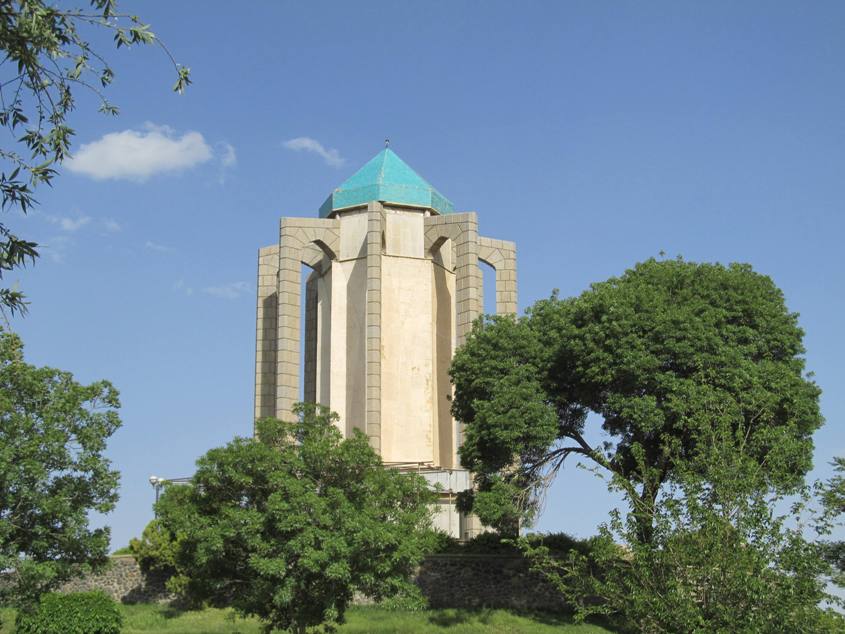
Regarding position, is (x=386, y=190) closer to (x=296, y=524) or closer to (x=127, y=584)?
(x=127, y=584)

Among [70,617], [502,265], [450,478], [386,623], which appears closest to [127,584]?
[70,617]

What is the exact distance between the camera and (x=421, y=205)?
41219 mm

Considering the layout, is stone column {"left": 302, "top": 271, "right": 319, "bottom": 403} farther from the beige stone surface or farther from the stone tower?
the beige stone surface

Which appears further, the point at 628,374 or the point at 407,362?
the point at 407,362

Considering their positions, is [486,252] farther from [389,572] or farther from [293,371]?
[389,572]

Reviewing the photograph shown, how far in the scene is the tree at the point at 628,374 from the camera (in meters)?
28.6

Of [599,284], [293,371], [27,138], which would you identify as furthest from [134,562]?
[27,138]

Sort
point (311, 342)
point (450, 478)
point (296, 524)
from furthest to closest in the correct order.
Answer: point (311, 342) → point (450, 478) → point (296, 524)

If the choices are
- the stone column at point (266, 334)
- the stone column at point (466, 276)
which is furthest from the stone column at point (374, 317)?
the stone column at point (266, 334)

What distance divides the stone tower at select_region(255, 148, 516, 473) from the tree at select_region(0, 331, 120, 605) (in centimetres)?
1321

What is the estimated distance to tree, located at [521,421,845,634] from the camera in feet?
52.1

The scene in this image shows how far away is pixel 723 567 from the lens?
16.1m

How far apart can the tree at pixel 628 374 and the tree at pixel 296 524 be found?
470cm

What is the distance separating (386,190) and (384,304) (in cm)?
436
